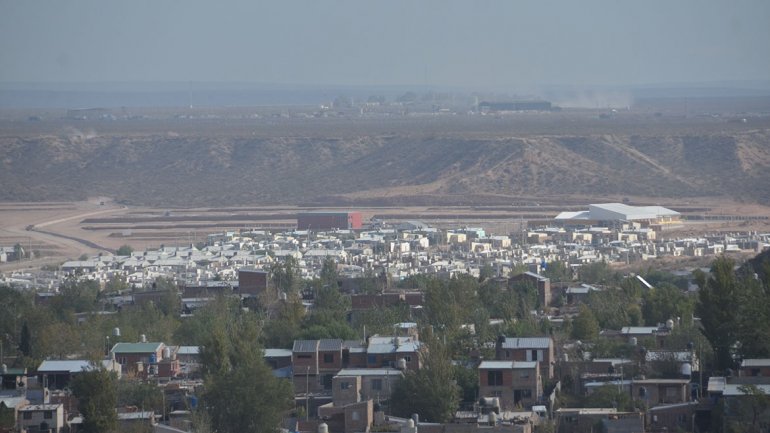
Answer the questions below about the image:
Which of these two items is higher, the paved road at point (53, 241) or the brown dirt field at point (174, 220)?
the brown dirt field at point (174, 220)

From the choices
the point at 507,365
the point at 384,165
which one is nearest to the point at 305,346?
the point at 507,365

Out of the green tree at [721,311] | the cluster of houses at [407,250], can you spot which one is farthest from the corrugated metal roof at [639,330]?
the cluster of houses at [407,250]

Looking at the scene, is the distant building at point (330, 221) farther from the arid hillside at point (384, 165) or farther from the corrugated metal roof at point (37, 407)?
the corrugated metal roof at point (37, 407)

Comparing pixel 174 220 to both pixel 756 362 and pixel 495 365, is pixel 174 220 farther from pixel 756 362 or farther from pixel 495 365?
pixel 756 362

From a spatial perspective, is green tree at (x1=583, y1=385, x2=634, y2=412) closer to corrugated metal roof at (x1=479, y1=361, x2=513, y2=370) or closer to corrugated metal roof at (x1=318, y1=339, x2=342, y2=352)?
corrugated metal roof at (x1=479, y1=361, x2=513, y2=370)

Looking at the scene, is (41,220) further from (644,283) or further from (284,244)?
(644,283)

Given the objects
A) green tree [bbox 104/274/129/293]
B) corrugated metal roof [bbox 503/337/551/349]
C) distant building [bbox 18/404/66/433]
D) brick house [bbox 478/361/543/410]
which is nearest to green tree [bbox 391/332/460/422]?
brick house [bbox 478/361/543/410]

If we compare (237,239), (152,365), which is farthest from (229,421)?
(237,239)
